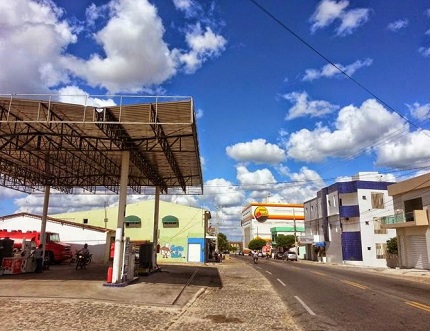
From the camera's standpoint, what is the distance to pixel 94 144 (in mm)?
23375

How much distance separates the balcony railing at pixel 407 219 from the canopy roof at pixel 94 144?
20179 millimetres

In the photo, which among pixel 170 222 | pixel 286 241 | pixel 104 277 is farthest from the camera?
pixel 286 241

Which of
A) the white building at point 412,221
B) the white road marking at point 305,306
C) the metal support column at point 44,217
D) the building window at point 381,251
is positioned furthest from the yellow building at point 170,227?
the white road marking at point 305,306

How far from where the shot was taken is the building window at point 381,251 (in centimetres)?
5378

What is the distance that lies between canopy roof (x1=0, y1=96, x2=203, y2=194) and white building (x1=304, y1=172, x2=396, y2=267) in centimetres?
3178

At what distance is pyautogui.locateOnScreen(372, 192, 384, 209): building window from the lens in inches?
2201

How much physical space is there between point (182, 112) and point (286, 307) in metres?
8.71

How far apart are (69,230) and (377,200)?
41.3 m

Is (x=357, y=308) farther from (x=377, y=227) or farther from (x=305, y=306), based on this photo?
(x=377, y=227)

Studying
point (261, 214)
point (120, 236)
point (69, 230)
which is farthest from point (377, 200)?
point (261, 214)

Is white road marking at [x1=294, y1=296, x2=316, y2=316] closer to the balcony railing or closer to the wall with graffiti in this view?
the balcony railing

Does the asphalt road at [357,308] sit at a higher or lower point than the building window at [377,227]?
lower

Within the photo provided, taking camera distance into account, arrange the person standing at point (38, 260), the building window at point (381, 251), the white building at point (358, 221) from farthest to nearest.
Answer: the white building at point (358, 221) → the building window at point (381, 251) → the person standing at point (38, 260)

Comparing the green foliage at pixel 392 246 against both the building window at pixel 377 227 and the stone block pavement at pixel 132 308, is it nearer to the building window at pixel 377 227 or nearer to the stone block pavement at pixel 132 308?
the building window at pixel 377 227
